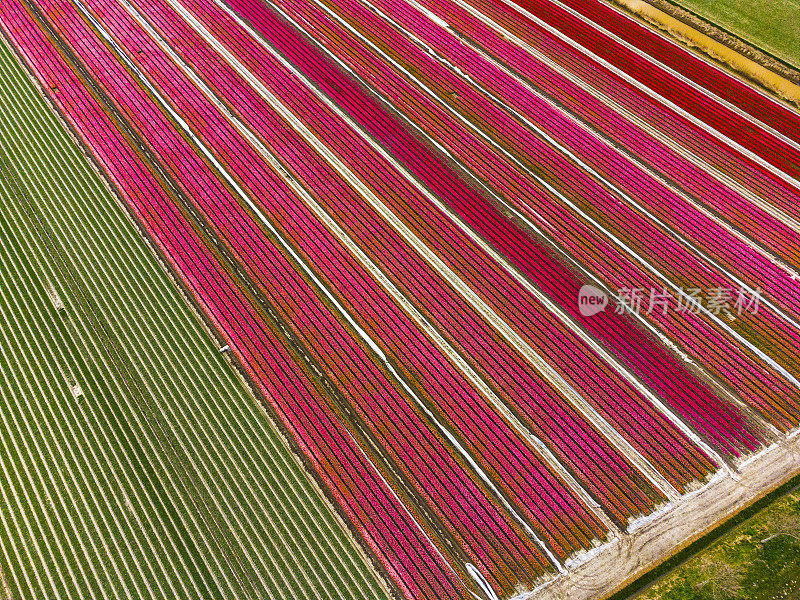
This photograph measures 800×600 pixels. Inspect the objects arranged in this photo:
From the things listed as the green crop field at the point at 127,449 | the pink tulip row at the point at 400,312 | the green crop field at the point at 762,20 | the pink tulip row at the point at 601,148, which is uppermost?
the green crop field at the point at 762,20

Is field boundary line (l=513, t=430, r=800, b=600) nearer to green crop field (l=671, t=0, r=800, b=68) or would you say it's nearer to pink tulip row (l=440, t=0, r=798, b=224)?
pink tulip row (l=440, t=0, r=798, b=224)

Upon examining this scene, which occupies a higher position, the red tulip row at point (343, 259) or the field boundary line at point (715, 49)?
the field boundary line at point (715, 49)

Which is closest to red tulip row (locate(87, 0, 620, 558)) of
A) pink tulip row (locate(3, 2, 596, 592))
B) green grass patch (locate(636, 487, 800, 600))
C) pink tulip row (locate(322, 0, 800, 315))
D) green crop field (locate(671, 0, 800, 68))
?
pink tulip row (locate(3, 2, 596, 592))

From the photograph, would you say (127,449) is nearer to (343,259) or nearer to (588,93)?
(343,259)

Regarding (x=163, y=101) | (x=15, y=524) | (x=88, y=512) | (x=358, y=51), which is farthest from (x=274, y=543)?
(x=358, y=51)

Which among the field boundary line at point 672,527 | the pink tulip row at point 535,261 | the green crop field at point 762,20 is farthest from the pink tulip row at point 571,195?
the green crop field at point 762,20

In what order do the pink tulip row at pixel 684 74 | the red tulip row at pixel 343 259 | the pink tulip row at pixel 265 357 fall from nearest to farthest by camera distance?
1. the pink tulip row at pixel 265 357
2. the red tulip row at pixel 343 259
3. the pink tulip row at pixel 684 74

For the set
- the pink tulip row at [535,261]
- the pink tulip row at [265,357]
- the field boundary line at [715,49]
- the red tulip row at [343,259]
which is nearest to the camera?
the pink tulip row at [265,357]

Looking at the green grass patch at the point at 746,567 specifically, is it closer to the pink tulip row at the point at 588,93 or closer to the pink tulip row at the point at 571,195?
the pink tulip row at the point at 571,195
